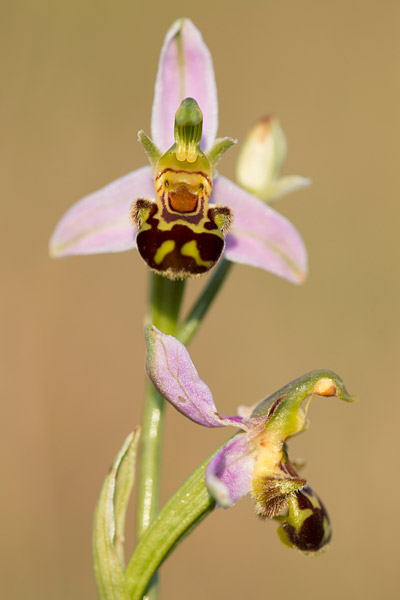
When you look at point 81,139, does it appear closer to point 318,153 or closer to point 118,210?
point 318,153

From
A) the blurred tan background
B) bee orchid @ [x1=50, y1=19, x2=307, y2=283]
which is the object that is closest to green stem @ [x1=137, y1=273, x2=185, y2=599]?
bee orchid @ [x1=50, y1=19, x2=307, y2=283]

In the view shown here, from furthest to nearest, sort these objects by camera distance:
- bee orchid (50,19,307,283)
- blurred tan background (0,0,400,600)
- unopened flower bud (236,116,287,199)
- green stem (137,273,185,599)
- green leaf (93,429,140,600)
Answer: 1. blurred tan background (0,0,400,600)
2. unopened flower bud (236,116,287,199)
3. bee orchid (50,19,307,283)
4. green stem (137,273,185,599)
5. green leaf (93,429,140,600)

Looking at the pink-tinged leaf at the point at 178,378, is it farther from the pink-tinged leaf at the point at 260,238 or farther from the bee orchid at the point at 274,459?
the pink-tinged leaf at the point at 260,238

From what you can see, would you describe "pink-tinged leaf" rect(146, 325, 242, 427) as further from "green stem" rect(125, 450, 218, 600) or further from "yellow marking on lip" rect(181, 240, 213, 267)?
"yellow marking on lip" rect(181, 240, 213, 267)

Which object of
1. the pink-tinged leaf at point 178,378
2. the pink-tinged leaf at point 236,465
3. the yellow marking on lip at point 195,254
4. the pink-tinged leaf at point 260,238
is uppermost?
the pink-tinged leaf at point 260,238

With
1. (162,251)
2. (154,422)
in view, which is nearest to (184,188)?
(162,251)

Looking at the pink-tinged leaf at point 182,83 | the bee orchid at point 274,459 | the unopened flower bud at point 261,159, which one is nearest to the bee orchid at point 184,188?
the pink-tinged leaf at point 182,83
